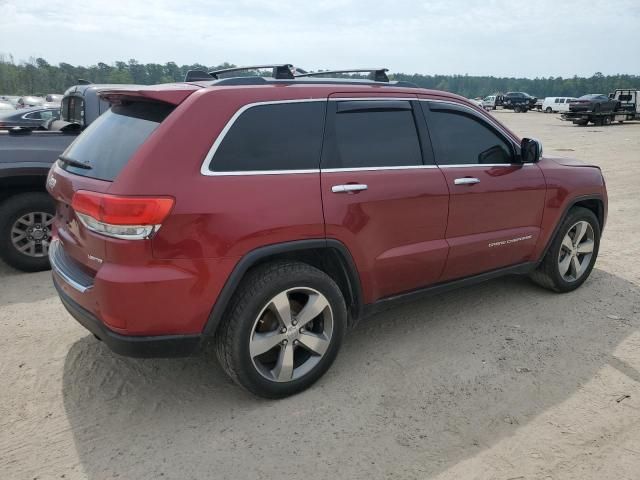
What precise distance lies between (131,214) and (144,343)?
0.65 meters

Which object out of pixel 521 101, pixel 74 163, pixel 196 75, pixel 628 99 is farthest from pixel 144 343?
pixel 521 101

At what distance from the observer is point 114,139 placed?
2895 mm

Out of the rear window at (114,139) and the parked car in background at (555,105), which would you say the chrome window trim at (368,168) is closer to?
the rear window at (114,139)

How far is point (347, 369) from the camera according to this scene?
134 inches

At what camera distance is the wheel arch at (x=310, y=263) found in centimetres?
272

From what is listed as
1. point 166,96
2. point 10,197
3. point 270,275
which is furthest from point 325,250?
point 10,197

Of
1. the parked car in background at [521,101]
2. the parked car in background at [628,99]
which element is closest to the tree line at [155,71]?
the parked car in background at [521,101]

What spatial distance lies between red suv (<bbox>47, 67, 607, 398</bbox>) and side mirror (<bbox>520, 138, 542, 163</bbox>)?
0.97ft

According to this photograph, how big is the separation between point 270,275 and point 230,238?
337 millimetres

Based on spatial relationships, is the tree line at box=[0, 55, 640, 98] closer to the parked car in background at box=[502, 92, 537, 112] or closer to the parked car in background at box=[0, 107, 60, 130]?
the parked car in background at box=[502, 92, 537, 112]

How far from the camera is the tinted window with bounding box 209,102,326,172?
9.05 feet

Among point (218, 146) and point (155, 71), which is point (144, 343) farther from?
point (155, 71)

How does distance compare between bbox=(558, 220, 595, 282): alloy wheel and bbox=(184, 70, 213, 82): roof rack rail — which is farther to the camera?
bbox=(558, 220, 595, 282): alloy wheel

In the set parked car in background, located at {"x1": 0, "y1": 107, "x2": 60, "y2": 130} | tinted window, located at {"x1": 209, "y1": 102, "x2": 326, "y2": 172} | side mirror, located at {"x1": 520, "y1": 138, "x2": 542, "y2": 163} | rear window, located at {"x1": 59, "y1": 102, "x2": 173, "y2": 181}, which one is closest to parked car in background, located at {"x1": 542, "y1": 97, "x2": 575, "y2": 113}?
parked car in background, located at {"x1": 0, "y1": 107, "x2": 60, "y2": 130}
